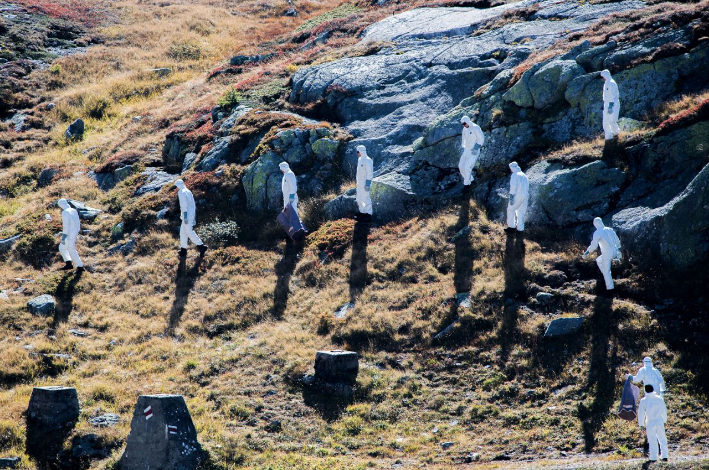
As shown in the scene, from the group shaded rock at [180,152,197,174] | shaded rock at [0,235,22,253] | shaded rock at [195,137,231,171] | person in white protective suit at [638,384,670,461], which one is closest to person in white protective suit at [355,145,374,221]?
shaded rock at [195,137,231,171]

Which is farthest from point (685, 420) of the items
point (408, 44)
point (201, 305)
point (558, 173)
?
point (408, 44)

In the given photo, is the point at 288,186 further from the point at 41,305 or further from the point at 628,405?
the point at 628,405

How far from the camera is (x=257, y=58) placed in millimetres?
45375

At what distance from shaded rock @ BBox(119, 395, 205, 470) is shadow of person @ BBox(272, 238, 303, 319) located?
291 inches

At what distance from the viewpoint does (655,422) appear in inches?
502

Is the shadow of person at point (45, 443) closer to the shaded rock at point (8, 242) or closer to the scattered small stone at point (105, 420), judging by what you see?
the scattered small stone at point (105, 420)

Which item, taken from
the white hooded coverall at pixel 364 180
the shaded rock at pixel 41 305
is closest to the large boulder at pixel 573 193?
the white hooded coverall at pixel 364 180

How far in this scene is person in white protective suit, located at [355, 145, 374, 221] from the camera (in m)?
24.1

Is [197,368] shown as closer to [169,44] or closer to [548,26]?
[548,26]

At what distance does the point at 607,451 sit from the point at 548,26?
26285mm

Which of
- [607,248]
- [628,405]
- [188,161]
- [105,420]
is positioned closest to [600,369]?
[628,405]

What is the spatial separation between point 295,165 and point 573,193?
1206 cm

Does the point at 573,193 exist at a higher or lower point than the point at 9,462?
higher

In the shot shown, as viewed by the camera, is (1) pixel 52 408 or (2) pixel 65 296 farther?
(2) pixel 65 296
